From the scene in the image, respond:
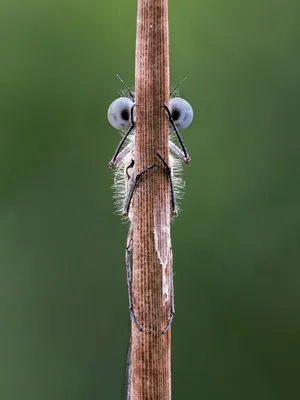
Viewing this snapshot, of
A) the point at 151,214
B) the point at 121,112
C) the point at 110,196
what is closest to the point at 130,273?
the point at 151,214

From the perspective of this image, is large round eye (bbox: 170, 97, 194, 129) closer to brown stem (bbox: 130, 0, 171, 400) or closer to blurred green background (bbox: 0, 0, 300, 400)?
brown stem (bbox: 130, 0, 171, 400)

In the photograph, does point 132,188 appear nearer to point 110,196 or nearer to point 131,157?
point 131,157

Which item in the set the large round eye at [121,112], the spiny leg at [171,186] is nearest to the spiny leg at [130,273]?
the spiny leg at [171,186]

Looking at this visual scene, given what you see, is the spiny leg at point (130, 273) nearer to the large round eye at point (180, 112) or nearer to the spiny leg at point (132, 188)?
the spiny leg at point (132, 188)
